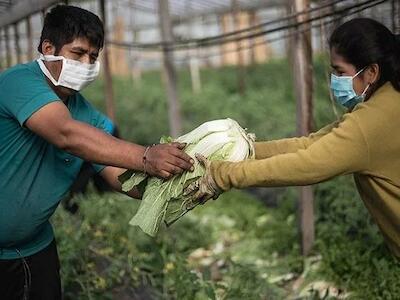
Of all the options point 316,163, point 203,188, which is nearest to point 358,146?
point 316,163

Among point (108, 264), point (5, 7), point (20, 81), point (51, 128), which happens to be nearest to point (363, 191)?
point (51, 128)

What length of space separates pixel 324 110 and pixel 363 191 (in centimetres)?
567

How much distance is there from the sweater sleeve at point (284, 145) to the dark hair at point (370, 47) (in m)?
0.42

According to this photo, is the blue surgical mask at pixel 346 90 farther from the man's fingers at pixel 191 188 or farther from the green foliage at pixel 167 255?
the green foliage at pixel 167 255

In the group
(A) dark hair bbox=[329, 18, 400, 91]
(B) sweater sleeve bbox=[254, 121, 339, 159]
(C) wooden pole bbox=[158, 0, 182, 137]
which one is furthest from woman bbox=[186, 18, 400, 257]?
(C) wooden pole bbox=[158, 0, 182, 137]

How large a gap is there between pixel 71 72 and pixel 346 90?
1279 millimetres

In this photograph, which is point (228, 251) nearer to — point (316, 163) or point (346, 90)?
point (346, 90)

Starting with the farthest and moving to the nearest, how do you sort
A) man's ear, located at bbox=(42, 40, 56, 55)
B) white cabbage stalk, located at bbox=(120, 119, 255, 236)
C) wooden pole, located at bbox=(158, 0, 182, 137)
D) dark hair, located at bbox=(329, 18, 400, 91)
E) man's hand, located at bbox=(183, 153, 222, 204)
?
wooden pole, located at bbox=(158, 0, 182, 137) → man's ear, located at bbox=(42, 40, 56, 55) → white cabbage stalk, located at bbox=(120, 119, 255, 236) → man's hand, located at bbox=(183, 153, 222, 204) → dark hair, located at bbox=(329, 18, 400, 91)

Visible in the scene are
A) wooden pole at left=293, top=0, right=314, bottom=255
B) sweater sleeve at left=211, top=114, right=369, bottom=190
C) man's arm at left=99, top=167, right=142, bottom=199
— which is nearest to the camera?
sweater sleeve at left=211, top=114, right=369, bottom=190

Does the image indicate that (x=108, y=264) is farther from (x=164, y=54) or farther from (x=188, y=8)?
(x=188, y=8)

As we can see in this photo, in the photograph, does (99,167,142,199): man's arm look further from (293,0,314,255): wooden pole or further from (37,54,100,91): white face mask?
(293,0,314,255): wooden pole

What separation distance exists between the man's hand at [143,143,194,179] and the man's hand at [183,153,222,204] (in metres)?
0.07

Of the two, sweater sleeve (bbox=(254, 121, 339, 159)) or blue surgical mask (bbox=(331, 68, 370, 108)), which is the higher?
blue surgical mask (bbox=(331, 68, 370, 108))

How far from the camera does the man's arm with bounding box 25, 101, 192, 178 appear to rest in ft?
9.03
